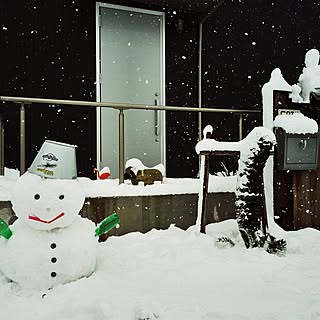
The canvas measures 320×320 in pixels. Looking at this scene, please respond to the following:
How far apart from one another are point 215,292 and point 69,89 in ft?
13.6

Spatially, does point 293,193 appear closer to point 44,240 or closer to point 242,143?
point 242,143

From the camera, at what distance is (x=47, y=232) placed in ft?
8.20

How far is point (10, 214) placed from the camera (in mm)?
3240

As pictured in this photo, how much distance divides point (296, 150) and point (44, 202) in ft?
8.13

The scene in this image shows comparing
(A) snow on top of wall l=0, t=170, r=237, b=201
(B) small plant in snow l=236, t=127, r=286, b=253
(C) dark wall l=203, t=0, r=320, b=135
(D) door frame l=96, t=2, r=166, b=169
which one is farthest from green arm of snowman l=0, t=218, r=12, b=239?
(C) dark wall l=203, t=0, r=320, b=135

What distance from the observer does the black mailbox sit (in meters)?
3.80

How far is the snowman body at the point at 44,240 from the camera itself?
2.39m

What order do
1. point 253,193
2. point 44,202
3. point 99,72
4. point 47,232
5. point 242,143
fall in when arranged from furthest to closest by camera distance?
point 99,72 → point 242,143 → point 253,193 → point 47,232 → point 44,202

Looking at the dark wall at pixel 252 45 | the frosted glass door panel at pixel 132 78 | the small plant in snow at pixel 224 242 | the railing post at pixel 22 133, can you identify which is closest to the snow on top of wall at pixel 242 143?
the small plant in snow at pixel 224 242

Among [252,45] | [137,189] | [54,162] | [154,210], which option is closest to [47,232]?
[54,162]

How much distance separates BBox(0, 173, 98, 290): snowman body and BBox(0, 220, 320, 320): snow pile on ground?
8cm

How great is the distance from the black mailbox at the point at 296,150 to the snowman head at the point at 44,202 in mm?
2140

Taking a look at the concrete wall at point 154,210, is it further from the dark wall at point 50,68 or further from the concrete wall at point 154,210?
the dark wall at point 50,68

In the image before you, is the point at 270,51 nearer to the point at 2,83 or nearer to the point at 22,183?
the point at 2,83
